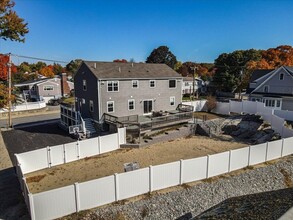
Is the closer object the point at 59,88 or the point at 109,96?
the point at 109,96

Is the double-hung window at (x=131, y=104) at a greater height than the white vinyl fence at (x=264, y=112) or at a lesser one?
greater

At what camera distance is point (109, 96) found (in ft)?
75.1

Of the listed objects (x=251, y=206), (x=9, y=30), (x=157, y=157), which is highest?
(x=9, y=30)

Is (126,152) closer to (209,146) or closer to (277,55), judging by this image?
(209,146)

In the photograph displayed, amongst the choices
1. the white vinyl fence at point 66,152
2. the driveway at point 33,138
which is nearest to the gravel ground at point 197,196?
the white vinyl fence at point 66,152

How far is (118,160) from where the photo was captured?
16.3 metres

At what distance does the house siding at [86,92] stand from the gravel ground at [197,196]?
13.9 meters

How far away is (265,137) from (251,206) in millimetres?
17149

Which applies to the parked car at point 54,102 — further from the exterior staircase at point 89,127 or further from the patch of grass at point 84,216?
the patch of grass at point 84,216

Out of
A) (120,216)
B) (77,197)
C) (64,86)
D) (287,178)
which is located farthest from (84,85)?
(64,86)

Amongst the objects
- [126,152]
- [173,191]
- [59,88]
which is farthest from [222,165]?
[59,88]

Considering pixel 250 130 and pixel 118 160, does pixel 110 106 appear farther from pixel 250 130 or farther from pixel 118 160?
pixel 250 130

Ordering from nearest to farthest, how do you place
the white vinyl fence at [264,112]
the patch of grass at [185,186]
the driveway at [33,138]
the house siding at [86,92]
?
the patch of grass at [185,186], the driveway at [33,138], the white vinyl fence at [264,112], the house siding at [86,92]

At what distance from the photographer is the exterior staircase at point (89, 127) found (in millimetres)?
22369
